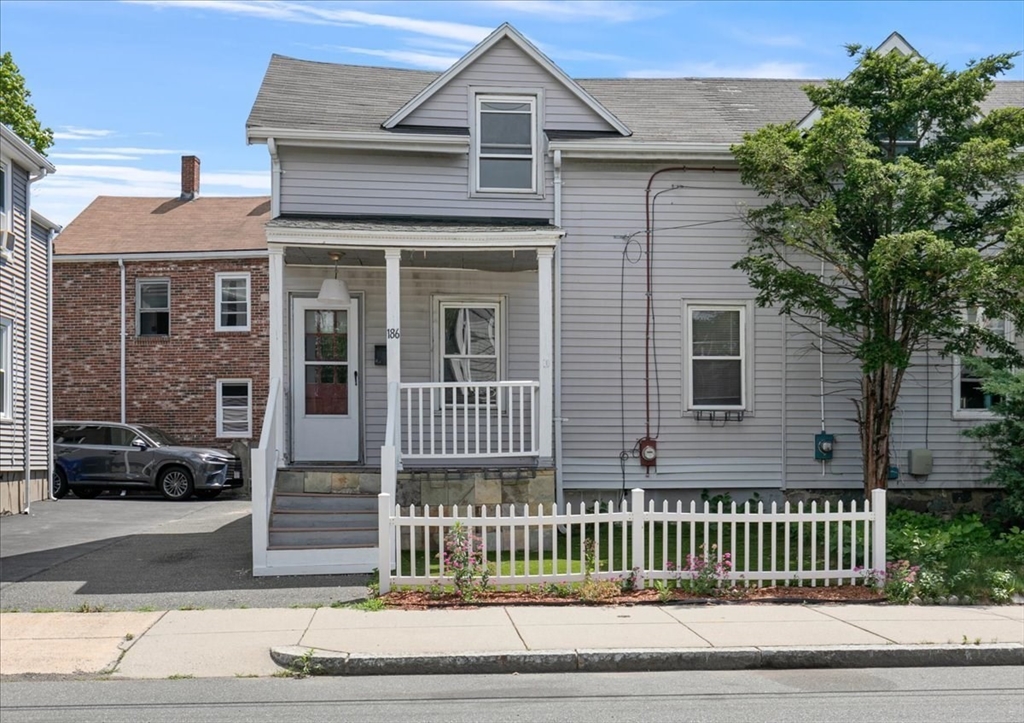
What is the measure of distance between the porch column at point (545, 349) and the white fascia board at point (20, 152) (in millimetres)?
10053

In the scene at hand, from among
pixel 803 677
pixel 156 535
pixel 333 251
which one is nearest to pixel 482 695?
pixel 803 677

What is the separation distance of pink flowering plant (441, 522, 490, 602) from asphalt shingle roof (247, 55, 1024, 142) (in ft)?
20.7

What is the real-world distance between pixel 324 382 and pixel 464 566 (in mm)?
5217

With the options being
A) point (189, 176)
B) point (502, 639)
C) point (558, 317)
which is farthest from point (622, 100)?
point (189, 176)

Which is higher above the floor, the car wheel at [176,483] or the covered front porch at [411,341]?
the covered front porch at [411,341]

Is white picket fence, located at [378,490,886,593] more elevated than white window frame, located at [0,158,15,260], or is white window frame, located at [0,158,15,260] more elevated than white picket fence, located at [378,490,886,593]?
white window frame, located at [0,158,15,260]

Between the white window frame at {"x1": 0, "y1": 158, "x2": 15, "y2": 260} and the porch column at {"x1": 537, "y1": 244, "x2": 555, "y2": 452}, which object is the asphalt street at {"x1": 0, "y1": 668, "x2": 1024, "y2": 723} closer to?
the porch column at {"x1": 537, "y1": 244, "x2": 555, "y2": 452}

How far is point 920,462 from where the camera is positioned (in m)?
14.4

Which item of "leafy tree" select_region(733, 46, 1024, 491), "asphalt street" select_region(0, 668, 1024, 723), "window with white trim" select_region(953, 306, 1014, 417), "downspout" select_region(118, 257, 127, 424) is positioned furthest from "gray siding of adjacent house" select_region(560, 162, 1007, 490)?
"downspout" select_region(118, 257, 127, 424)

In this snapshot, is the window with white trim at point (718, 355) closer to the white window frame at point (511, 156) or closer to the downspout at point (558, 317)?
the downspout at point (558, 317)

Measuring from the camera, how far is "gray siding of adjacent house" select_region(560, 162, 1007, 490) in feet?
47.1

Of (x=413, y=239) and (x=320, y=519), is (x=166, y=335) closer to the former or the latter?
(x=413, y=239)

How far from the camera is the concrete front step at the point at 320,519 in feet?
38.3

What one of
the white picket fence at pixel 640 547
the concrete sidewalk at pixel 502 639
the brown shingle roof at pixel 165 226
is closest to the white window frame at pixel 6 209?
the brown shingle roof at pixel 165 226
